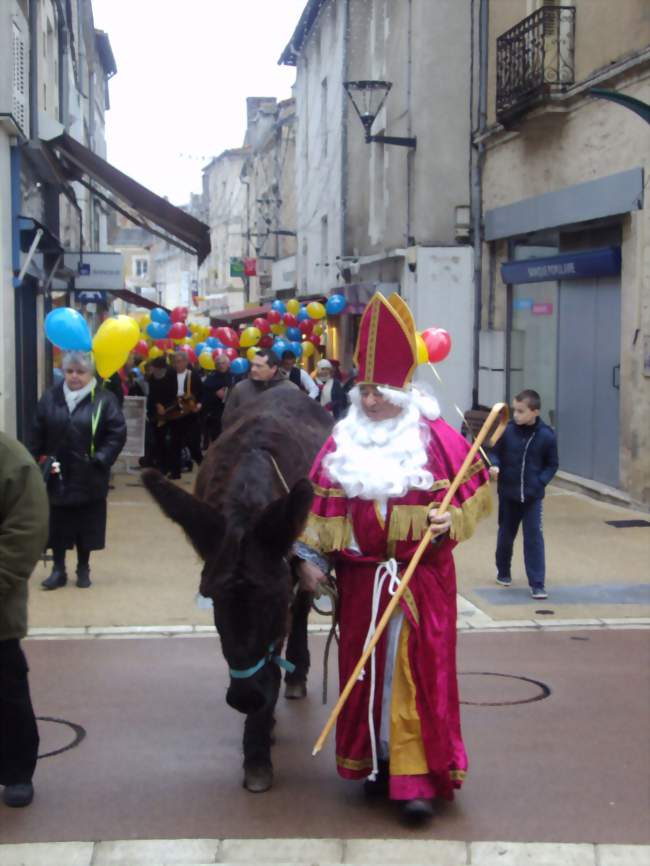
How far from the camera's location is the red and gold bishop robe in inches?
185

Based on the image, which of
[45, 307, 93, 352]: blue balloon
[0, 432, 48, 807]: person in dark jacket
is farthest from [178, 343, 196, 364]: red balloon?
[0, 432, 48, 807]: person in dark jacket

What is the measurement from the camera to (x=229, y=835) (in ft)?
15.3

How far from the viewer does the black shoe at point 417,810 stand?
4660 mm

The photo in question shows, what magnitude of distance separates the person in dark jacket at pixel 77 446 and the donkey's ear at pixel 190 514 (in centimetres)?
418

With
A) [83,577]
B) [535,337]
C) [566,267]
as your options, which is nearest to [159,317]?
[535,337]

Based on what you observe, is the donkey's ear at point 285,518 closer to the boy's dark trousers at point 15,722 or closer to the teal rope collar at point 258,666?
the teal rope collar at point 258,666

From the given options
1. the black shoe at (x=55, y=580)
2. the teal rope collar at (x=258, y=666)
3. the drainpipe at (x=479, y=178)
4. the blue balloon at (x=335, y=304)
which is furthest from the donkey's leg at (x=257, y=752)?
the blue balloon at (x=335, y=304)

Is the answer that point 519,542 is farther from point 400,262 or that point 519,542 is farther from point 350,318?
point 350,318

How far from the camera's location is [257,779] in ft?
16.7

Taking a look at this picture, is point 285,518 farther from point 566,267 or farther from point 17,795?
point 566,267

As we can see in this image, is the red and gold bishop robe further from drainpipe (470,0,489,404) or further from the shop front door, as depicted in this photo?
drainpipe (470,0,489,404)

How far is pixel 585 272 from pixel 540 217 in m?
Result: 1.74

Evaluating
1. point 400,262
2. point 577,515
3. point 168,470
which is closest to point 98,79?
point 400,262

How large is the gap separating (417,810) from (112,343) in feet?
18.3
